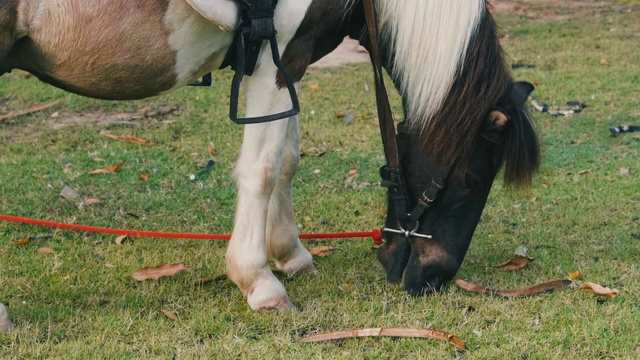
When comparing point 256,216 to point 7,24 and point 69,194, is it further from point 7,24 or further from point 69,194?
point 69,194

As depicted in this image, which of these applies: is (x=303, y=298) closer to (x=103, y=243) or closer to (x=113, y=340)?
(x=113, y=340)

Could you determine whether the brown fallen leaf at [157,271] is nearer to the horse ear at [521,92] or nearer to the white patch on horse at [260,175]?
the white patch on horse at [260,175]

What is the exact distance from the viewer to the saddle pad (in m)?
3.27

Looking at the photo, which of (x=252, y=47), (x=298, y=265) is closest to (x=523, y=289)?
(x=298, y=265)

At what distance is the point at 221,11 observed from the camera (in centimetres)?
333

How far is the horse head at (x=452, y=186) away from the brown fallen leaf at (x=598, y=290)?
2.04 ft

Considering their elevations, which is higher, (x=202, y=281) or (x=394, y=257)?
(x=394, y=257)

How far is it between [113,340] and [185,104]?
430cm

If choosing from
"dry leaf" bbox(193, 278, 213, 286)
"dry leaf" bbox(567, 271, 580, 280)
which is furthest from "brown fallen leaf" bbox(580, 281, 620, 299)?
"dry leaf" bbox(193, 278, 213, 286)

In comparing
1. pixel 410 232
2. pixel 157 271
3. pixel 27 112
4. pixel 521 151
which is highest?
pixel 521 151

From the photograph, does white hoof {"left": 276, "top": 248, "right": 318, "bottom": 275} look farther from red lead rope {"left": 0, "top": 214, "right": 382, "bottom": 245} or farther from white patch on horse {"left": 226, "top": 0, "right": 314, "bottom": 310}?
white patch on horse {"left": 226, "top": 0, "right": 314, "bottom": 310}

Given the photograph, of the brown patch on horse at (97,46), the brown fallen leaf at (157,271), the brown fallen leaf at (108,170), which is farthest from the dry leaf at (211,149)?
the brown patch on horse at (97,46)

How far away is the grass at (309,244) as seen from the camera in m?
3.49

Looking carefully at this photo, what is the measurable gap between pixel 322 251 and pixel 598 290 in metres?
1.48
